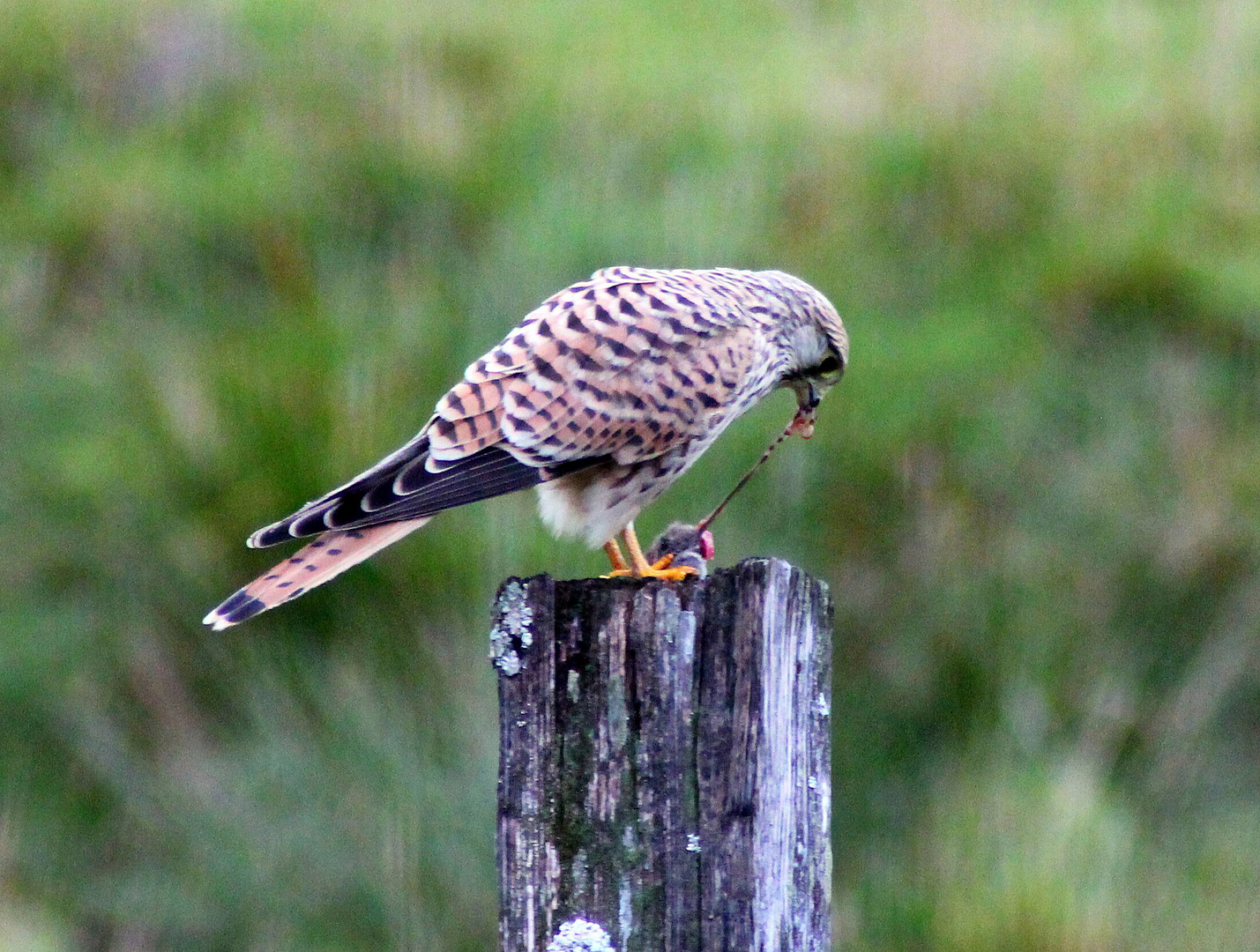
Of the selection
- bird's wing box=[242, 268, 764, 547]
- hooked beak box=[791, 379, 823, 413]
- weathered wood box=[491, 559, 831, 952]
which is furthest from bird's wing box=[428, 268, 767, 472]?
weathered wood box=[491, 559, 831, 952]

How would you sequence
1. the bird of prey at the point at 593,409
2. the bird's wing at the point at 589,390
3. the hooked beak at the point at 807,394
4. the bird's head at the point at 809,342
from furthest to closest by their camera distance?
the hooked beak at the point at 807,394 < the bird's head at the point at 809,342 < the bird's wing at the point at 589,390 < the bird of prey at the point at 593,409

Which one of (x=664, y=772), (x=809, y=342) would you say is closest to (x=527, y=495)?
(x=809, y=342)

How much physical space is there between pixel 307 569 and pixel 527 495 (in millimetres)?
1621

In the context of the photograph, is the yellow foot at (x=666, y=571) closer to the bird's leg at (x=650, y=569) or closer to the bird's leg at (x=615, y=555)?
the bird's leg at (x=650, y=569)

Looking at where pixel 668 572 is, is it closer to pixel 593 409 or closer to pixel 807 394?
pixel 593 409

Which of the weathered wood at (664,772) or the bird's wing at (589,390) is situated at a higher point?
the bird's wing at (589,390)

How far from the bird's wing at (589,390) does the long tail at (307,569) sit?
10 cm

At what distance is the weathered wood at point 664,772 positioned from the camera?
5.04 feet

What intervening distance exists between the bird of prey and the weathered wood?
752 mm

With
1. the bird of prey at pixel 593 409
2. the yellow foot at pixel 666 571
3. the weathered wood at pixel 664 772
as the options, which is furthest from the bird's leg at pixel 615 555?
the weathered wood at pixel 664 772

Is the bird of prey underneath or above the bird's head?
underneath

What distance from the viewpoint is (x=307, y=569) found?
2238mm

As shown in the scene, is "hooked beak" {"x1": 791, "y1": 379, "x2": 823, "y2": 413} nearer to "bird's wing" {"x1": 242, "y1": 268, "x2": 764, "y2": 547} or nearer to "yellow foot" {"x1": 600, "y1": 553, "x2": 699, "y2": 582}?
"bird's wing" {"x1": 242, "y1": 268, "x2": 764, "y2": 547}

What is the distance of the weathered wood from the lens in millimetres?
1535
